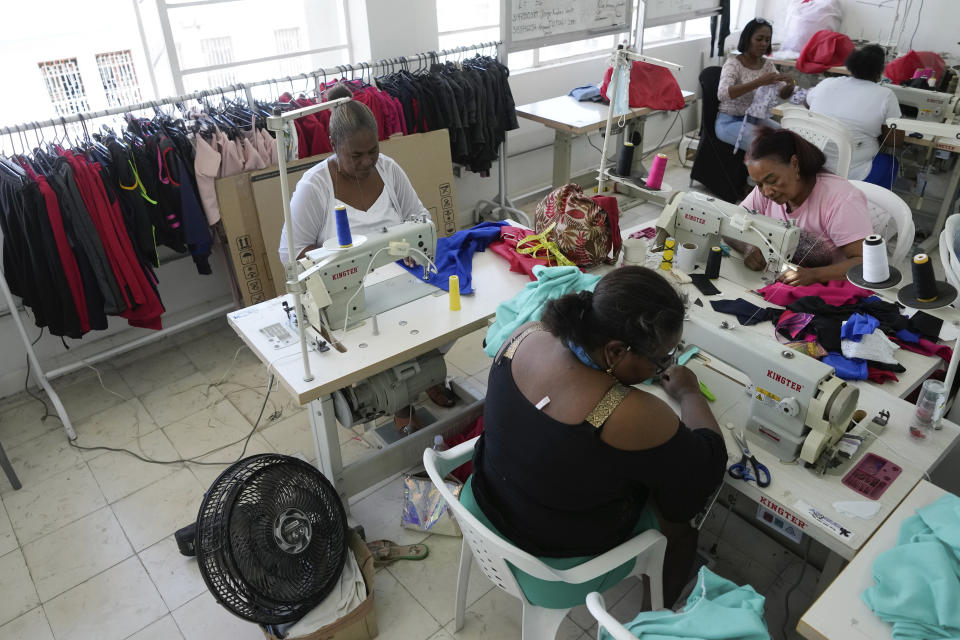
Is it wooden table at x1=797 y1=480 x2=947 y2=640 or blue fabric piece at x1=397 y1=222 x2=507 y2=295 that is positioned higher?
blue fabric piece at x1=397 y1=222 x2=507 y2=295

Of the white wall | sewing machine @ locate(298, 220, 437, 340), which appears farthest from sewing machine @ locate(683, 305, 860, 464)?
the white wall

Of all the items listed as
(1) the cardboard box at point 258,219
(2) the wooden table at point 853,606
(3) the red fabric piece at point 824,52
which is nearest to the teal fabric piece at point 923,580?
(2) the wooden table at point 853,606

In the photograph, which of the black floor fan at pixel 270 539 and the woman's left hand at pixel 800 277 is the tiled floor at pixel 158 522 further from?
the woman's left hand at pixel 800 277

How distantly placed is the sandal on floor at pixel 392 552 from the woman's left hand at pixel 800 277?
1.67m

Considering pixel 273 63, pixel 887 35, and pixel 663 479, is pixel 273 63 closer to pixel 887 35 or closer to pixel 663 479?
pixel 663 479

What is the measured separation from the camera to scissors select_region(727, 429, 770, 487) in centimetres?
168

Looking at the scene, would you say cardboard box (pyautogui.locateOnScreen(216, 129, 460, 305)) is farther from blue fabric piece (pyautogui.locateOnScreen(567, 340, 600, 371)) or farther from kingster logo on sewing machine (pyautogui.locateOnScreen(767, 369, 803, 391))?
kingster logo on sewing machine (pyautogui.locateOnScreen(767, 369, 803, 391))

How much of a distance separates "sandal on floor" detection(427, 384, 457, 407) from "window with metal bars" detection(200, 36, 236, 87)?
2.25 metres

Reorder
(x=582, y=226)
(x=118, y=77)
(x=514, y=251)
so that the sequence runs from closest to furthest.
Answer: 1. (x=582, y=226)
2. (x=514, y=251)
3. (x=118, y=77)

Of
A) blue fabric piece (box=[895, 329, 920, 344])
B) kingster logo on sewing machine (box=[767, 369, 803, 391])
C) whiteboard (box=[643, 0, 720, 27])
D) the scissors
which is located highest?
whiteboard (box=[643, 0, 720, 27])

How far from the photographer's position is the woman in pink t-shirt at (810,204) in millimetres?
2512

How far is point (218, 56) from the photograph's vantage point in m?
3.91

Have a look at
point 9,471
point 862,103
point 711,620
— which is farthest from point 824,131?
point 9,471

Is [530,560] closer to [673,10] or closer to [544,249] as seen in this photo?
[544,249]
